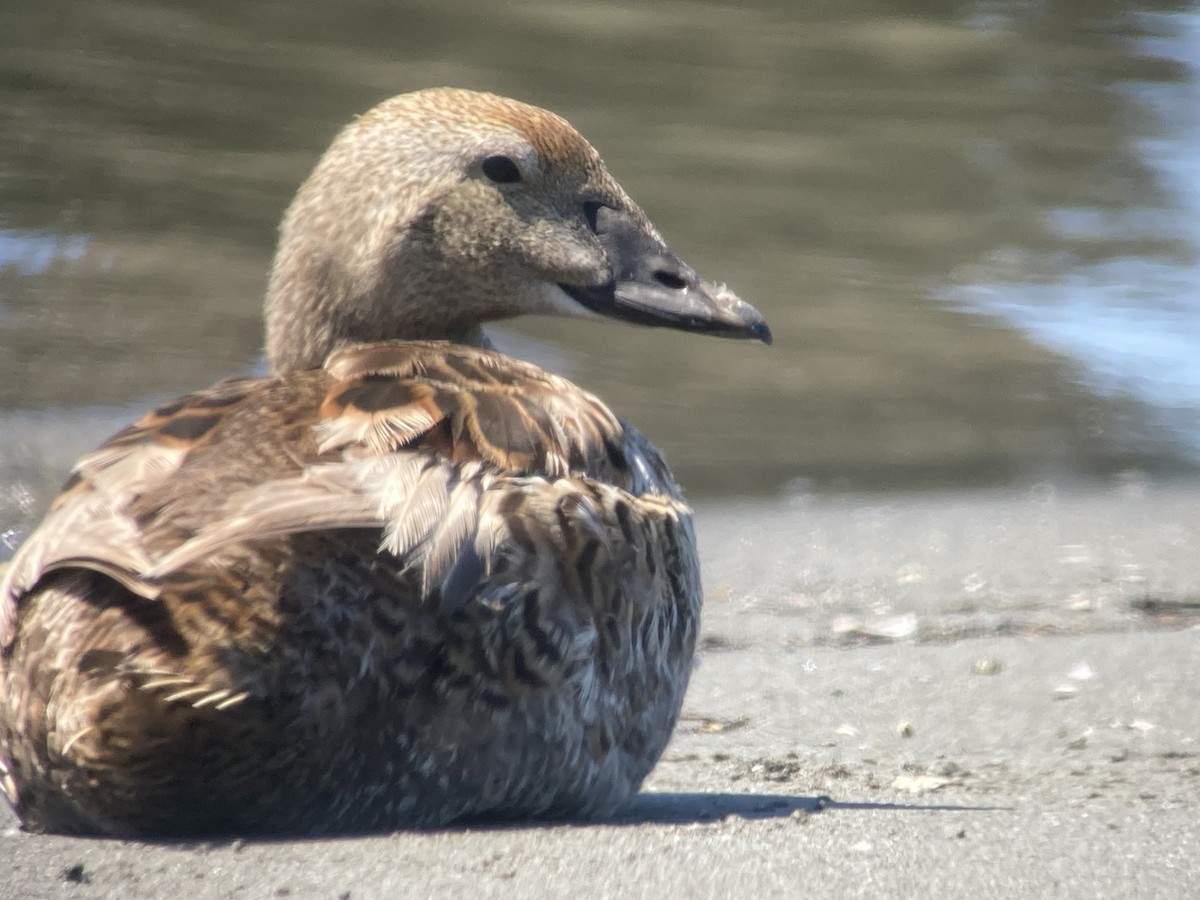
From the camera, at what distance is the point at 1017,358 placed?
9188 mm

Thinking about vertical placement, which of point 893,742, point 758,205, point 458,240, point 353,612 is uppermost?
point 458,240

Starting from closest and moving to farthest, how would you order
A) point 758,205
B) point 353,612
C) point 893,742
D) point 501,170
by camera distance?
point 353,612 → point 501,170 → point 893,742 → point 758,205

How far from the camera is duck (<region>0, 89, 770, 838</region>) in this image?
9.99 feet

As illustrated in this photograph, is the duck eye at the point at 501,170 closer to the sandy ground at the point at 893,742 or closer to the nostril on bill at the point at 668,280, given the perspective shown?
the nostril on bill at the point at 668,280

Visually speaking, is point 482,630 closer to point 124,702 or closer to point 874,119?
point 124,702

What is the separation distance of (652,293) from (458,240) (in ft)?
1.63

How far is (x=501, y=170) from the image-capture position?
4.37 metres

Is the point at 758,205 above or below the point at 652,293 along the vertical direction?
below

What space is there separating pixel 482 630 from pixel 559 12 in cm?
1131

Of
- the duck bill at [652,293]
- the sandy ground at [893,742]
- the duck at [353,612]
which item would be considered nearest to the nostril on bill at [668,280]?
the duck bill at [652,293]

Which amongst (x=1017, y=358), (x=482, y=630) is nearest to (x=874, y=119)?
(x=1017, y=358)

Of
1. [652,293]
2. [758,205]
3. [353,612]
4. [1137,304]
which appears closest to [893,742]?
[652,293]

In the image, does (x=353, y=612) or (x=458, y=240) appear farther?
(x=458, y=240)

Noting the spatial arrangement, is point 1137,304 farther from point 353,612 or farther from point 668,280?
point 353,612
